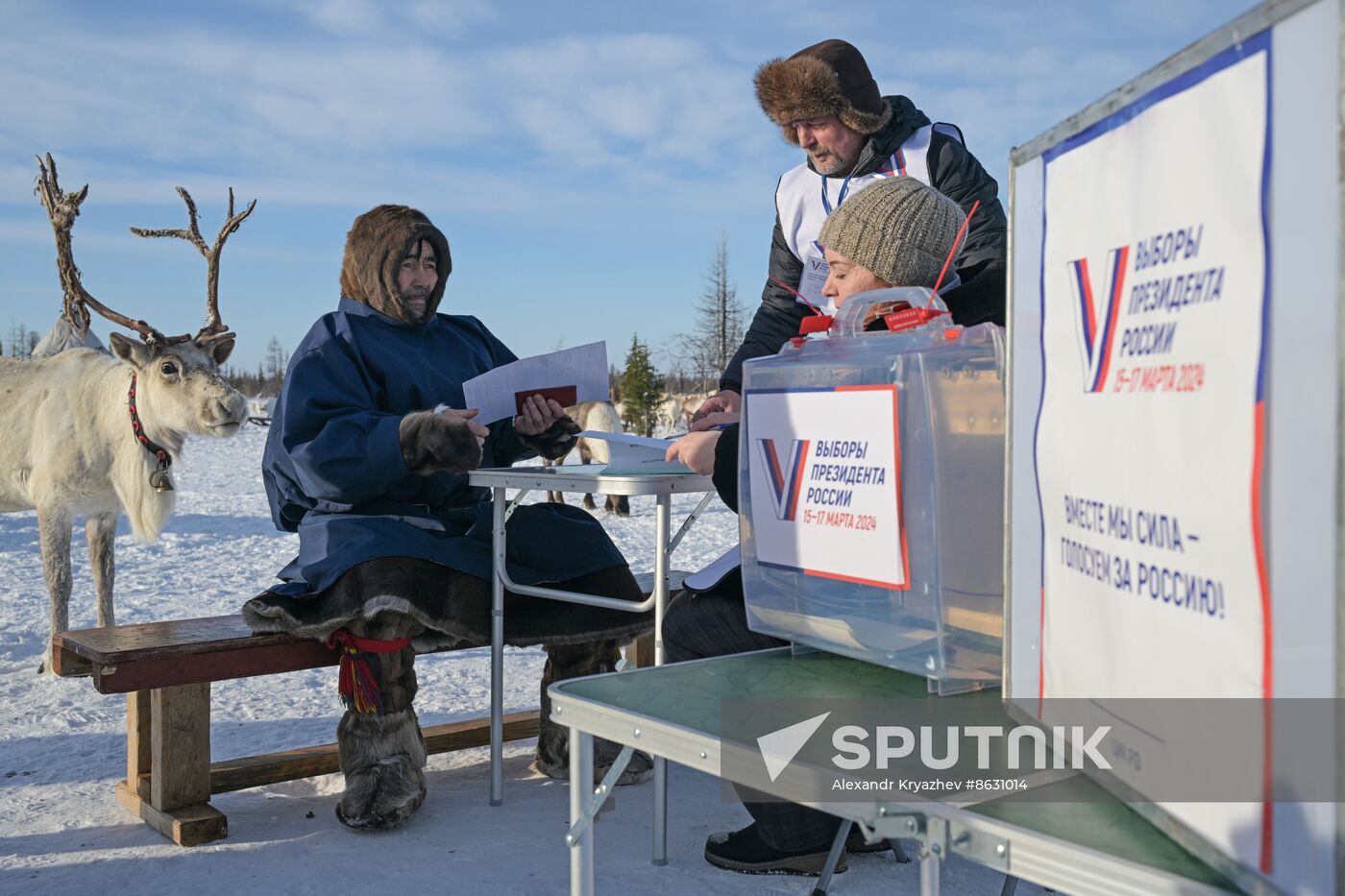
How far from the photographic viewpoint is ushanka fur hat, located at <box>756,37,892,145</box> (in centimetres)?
307

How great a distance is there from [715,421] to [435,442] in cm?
108

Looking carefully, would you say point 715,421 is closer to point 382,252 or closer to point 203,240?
point 382,252

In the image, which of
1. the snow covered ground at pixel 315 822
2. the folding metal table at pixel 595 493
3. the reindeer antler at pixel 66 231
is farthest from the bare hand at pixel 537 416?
the reindeer antler at pixel 66 231

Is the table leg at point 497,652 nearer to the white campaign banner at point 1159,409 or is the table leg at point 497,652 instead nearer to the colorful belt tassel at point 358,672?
the colorful belt tassel at point 358,672

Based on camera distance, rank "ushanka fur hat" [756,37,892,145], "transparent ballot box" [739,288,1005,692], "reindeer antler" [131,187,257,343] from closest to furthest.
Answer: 1. "transparent ballot box" [739,288,1005,692]
2. "ushanka fur hat" [756,37,892,145]
3. "reindeer antler" [131,187,257,343]

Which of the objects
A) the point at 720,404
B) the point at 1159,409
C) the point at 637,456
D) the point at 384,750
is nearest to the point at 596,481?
the point at 637,456

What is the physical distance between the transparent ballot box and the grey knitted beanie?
15.3 inches

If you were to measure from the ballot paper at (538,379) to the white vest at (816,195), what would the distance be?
2.24ft

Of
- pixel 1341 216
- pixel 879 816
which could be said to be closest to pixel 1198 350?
pixel 1341 216

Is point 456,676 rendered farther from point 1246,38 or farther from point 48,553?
point 1246,38

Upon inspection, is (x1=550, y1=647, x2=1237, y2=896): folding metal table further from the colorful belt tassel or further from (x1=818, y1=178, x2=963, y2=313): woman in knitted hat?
the colorful belt tassel

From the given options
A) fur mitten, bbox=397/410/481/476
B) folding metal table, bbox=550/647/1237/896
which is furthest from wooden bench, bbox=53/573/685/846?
folding metal table, bbox=550/647/1237/896

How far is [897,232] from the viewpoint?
6.71 ft

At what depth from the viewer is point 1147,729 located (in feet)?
3.36
